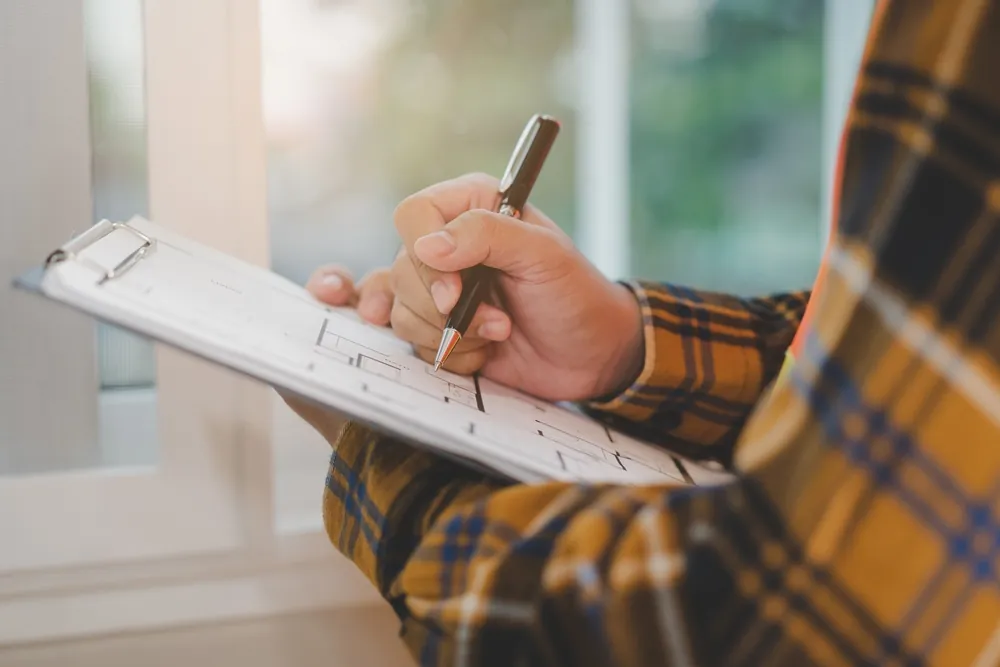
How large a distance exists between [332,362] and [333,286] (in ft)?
0.79

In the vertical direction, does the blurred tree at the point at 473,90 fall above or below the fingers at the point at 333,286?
above

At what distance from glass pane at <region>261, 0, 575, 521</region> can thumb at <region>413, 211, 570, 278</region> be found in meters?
0.70

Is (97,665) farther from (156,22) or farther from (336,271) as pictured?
(156,22)

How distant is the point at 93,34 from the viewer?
60cm

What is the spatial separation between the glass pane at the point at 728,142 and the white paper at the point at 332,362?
97 cm

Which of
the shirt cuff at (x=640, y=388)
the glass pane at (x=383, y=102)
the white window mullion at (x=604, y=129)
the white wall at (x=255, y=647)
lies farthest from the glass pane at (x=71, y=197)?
the white window mullion at (x=604, y=129)

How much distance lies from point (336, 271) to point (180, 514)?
0.73 feet

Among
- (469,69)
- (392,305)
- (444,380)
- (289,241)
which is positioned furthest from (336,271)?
(469,69)

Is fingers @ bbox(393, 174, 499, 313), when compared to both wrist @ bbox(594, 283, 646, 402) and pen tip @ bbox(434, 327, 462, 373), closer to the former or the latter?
pen tip @ bbox(434, 327, 462, 373)

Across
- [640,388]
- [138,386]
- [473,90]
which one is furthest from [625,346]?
[473,90]

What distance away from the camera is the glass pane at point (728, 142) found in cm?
136

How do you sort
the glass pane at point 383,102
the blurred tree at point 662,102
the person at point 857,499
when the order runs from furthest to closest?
the blurred tree at point 662,102 < the glass pane at point 383,102 < the person at point 857,499

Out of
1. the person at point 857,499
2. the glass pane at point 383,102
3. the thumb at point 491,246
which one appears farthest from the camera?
the glass pane at point 383,102

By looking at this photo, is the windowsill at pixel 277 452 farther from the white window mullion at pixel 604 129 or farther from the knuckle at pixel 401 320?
the white window mullion at pixel 604 129
